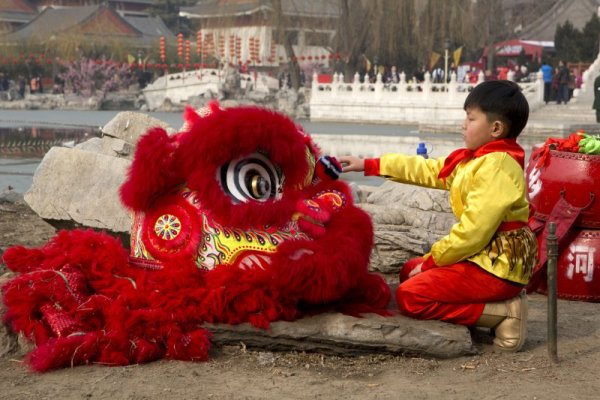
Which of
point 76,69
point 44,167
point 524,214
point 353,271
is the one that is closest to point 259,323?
point 353,271

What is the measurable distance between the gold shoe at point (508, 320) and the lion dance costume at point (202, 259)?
1.52ft

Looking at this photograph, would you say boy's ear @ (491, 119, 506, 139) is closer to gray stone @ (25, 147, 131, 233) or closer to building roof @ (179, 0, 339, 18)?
gray stone @ (25, 147, 131, 233)

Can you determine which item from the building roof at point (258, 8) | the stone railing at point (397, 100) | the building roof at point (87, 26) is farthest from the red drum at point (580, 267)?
the building roof at point (87, 26)

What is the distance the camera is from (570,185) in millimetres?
4809

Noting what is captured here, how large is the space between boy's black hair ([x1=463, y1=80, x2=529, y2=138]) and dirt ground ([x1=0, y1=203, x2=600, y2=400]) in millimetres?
956

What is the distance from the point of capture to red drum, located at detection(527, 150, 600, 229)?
4.77 metres

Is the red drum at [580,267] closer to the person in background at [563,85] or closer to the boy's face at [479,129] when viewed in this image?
the boy's face at [479,129]

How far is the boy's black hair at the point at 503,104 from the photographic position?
11.3 ft

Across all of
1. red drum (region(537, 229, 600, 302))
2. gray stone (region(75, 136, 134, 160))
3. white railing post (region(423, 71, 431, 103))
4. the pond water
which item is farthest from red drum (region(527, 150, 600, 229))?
white railing post (region(423, 71, 431, 103))

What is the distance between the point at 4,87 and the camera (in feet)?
146

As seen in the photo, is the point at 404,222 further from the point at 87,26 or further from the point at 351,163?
the point at 87,26

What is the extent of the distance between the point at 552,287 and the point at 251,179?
1261 millimetres

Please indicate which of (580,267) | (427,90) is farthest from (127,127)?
(427,90)

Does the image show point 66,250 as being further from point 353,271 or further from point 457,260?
point 457,260
